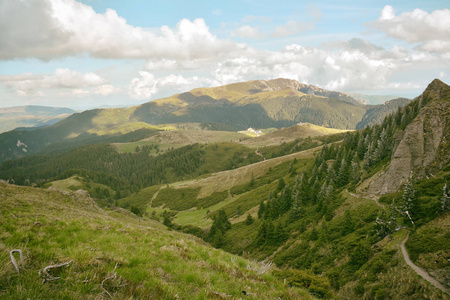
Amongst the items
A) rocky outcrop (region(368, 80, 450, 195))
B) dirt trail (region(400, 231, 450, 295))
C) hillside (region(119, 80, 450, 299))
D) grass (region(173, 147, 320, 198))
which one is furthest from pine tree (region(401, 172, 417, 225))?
grass (region(173, 147, 320, 198))

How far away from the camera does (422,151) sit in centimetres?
4412

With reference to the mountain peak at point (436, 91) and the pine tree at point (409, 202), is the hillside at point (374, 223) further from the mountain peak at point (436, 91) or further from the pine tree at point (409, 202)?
the mountain peak at point (436, 91)

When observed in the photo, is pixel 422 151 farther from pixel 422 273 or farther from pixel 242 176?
pixel 242 176

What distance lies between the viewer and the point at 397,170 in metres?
44.5

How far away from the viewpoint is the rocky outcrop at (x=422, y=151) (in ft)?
137

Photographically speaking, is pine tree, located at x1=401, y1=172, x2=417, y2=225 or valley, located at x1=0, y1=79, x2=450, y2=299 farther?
pine tree, located at x1=401, y1=172, x2=417, y2=225

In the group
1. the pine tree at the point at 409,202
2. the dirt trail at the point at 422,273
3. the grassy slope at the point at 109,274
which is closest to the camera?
the grassy slope at the point at 109,274

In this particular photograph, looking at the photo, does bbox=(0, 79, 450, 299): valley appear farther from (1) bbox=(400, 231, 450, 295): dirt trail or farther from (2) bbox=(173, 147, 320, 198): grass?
(2) bbox=(173, 147, 320, 198): grass

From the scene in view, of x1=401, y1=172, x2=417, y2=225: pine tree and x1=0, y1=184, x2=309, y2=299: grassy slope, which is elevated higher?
x1=0, y1=184, x2=309, y2=299: grassy slope

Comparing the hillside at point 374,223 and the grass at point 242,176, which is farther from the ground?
the hillside at point 374,223

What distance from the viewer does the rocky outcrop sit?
4172cm

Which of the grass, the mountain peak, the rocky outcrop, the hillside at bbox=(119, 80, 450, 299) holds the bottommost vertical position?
the grass

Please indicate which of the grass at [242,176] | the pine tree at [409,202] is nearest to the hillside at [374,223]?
the pine tree at [409,202]

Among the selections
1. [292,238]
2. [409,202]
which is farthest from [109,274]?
[292,238]
